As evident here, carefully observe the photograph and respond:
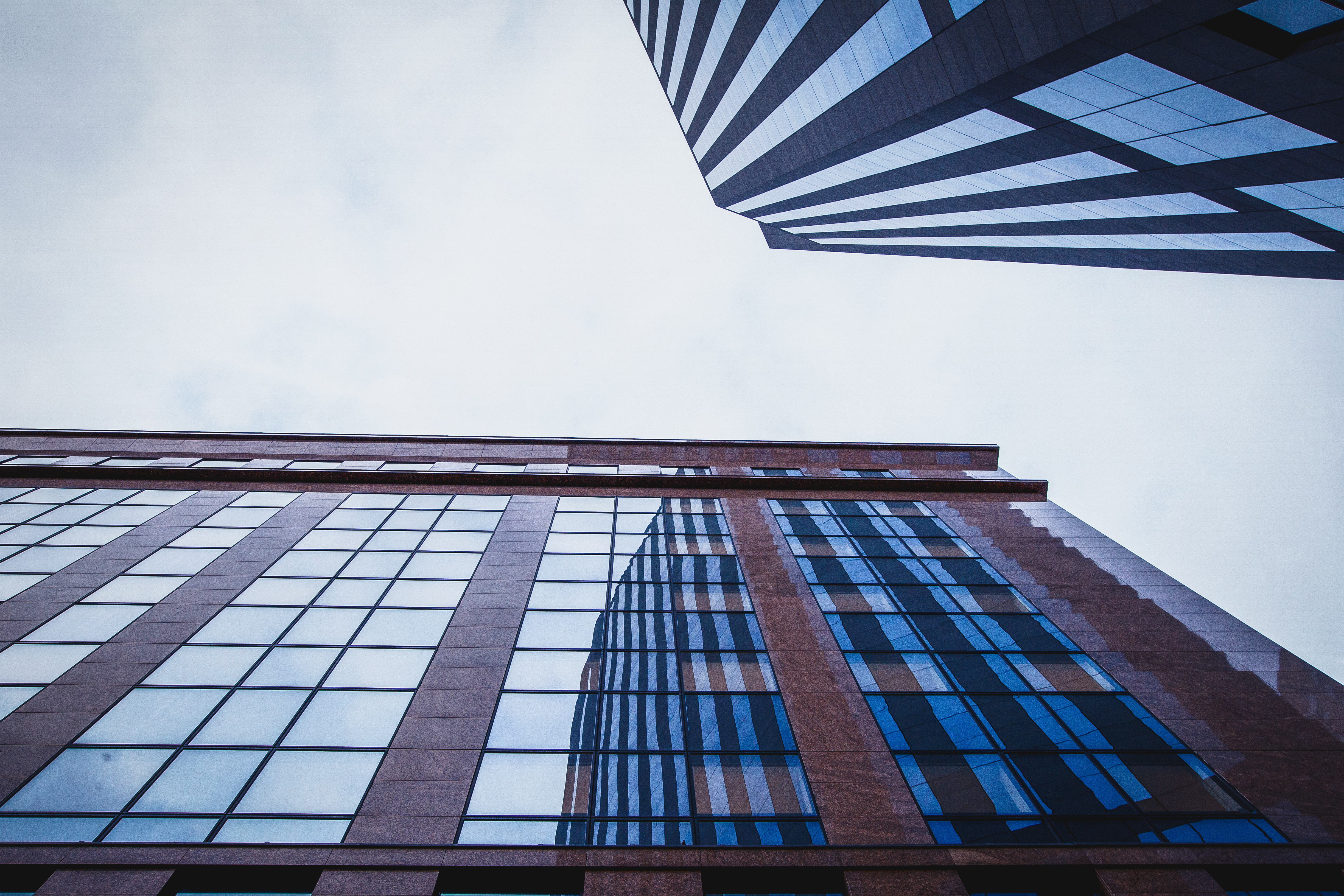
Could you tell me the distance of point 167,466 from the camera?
30047 mm

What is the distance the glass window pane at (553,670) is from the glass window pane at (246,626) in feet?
21.8

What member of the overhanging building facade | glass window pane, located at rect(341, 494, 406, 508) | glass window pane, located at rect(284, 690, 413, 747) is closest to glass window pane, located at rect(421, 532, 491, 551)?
the overhanging building facade

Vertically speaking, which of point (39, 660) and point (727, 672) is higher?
point (39, 660)

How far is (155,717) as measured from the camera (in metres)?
14.5

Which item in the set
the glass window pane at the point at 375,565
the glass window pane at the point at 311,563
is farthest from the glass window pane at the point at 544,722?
the glass window pane at the point at 311,563

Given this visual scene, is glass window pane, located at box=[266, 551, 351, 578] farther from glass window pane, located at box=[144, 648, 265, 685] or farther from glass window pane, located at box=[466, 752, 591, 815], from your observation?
glass window pane, located at box=[466, 752, 591, 815]

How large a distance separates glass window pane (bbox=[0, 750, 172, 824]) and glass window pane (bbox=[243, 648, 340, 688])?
2526 millimetres

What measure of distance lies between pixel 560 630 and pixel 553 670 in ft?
6.02

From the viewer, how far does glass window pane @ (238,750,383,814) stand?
494 inches

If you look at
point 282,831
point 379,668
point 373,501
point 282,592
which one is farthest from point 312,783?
point 373,501

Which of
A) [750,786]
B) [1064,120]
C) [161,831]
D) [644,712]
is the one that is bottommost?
[750,786]

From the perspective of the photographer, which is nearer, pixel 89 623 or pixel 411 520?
pixel 89 623

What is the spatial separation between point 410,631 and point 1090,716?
17.4m

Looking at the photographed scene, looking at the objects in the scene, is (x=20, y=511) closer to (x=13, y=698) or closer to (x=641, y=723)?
(x=13, y=698)
